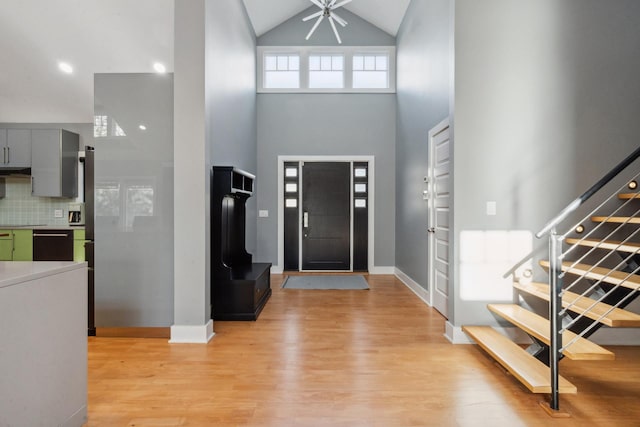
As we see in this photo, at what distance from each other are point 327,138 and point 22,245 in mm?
4652

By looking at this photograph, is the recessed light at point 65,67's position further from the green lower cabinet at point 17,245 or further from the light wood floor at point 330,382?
the light wood floor at point 330,382

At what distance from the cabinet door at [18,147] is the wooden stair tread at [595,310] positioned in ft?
20.1

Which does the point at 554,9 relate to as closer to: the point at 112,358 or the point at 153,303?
the point at 153,303

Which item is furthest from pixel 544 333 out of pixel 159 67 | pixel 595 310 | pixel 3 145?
pixel 3 145

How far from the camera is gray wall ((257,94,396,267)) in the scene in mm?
6012

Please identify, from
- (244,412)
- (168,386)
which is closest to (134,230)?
(168,386)

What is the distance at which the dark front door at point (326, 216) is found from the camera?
6090mm

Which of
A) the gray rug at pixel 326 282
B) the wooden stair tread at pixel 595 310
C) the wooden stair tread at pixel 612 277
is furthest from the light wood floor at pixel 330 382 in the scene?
the gray rug at pixel 326 282

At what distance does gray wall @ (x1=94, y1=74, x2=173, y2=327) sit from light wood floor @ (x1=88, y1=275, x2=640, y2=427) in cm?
33

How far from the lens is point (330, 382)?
2.19 meters

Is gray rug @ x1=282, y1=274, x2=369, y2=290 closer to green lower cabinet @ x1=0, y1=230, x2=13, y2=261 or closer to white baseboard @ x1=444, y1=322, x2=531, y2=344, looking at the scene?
white baseboard @ x1=444, y1=322, x2=531, y2=344

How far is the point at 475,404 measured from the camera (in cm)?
195

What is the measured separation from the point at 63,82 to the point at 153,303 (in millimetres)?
3555

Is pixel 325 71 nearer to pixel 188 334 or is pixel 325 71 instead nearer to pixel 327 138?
pixel 327 138
